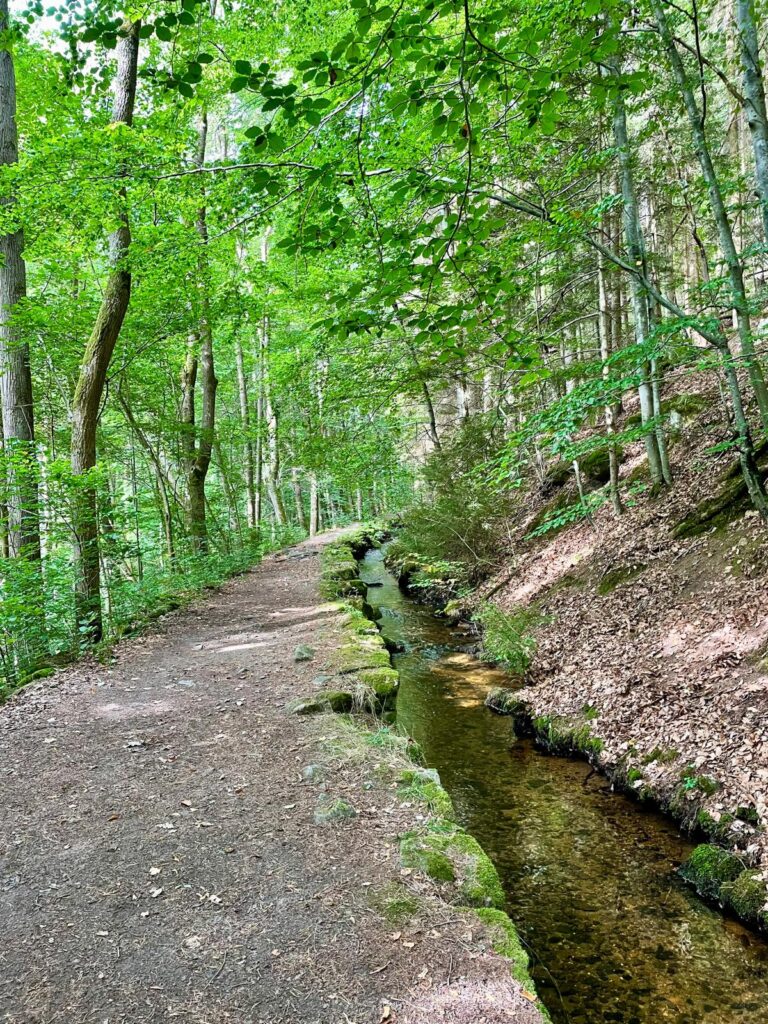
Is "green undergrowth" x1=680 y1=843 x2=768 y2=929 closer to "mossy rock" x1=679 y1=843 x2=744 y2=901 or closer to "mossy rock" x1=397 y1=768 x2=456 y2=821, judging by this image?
"mossy rock" x1=679 y1=843 x2=744 y2=901

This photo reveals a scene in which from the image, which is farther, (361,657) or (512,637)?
(512,637)

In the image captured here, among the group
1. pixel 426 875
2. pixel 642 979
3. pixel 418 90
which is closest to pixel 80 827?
pixel 426 875

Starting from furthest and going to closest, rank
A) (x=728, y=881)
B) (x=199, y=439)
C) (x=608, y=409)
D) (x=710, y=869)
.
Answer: (x=199, y=439) < (x=608, y=409) < (x=710, y=869) < (x=728, y=881)

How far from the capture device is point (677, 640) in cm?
621

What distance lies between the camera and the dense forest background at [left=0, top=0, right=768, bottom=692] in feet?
9.28

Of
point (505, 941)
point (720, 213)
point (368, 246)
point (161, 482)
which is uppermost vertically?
point (720, 213)

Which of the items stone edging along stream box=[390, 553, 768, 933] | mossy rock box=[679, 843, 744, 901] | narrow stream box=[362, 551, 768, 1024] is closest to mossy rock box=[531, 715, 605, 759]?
stone edging along stream box=[390, 553, 768, 933]

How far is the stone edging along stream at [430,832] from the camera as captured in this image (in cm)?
282

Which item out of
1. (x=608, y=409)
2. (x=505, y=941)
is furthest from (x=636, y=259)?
(x=505, y=941)

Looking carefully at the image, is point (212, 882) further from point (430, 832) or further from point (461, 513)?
point (461, 513)

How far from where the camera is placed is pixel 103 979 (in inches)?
99.7

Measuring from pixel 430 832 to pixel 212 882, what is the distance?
1.35 meters

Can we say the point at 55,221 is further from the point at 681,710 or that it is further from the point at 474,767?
the point at 681,710

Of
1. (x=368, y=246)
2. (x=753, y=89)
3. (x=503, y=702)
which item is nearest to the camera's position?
(x=368, y=246)
